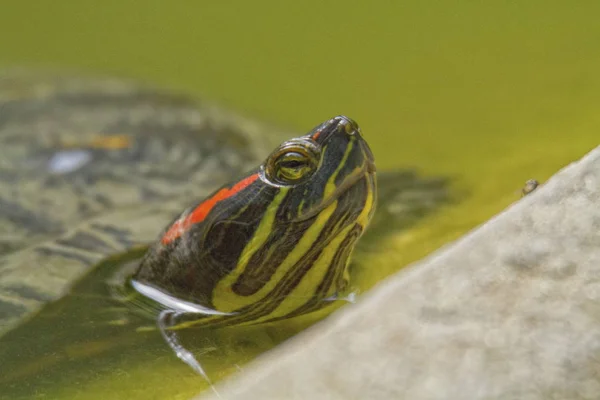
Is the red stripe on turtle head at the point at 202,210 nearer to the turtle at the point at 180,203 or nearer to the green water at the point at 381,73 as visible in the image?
the turtle at the point at 180,203

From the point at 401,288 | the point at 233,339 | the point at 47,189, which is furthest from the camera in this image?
the point at 47,189

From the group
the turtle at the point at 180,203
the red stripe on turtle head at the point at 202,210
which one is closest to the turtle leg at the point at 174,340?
the turtle at the point at 180,203

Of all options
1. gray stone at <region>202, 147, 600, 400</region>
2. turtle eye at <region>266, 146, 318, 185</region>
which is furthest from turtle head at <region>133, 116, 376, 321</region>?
gray stone at <region>202, 147, 600, 400</region>

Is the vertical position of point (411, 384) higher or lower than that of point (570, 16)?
lower

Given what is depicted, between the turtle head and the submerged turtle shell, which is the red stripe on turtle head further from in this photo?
the submerged turtle shell

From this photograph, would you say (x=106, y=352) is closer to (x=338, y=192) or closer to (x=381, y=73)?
(x=338, y=192)

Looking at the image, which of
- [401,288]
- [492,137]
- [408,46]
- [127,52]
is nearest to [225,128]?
[492,137]

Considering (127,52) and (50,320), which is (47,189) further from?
(127,52)
